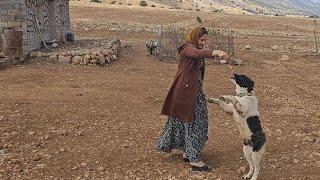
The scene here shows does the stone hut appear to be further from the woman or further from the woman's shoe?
the woman's shoe

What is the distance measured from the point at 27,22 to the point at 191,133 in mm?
10116

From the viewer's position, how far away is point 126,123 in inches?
304

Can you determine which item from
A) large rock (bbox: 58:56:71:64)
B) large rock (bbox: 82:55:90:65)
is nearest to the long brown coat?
large rock (bbox: 82:55:90:65)

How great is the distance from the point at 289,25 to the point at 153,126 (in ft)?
87.4

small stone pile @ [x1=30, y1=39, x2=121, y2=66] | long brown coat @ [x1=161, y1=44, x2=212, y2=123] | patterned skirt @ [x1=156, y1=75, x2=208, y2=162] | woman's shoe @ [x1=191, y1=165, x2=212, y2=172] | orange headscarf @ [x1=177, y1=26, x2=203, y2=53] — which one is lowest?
woman's shoe @ [x1=191, y1=165, x2=212, y2=172]

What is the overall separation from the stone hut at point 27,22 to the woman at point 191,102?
922 centimetres

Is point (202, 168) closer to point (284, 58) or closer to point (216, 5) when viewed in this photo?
point (284, 58)

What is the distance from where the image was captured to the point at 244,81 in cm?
524

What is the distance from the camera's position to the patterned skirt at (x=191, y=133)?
5.69m

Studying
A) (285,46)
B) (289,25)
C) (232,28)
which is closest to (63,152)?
(285,46)

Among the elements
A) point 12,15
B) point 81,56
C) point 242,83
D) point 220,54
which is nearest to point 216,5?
point 12,15

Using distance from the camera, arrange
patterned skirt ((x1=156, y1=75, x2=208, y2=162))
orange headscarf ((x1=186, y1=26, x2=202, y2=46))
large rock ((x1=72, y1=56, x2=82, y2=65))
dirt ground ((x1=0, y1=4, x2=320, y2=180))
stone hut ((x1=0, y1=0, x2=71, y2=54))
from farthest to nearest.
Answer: stone hut ((x1=0, y1=0, x2=71, y2=54)) → large rock ((x1=72, y1=56, x2=82, y2=65)) → dirt ground ((x1=0, y1=4, x2=320, y2=180)) → patterned skirt ((x1=156, y1=75, x2=208, y2=162)) → orange headscarf ((x1=186, y1=26, x2=202, y2=46))

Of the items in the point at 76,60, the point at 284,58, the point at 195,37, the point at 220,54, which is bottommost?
the point at 284,58

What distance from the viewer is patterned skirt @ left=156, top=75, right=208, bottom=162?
5.69 m
